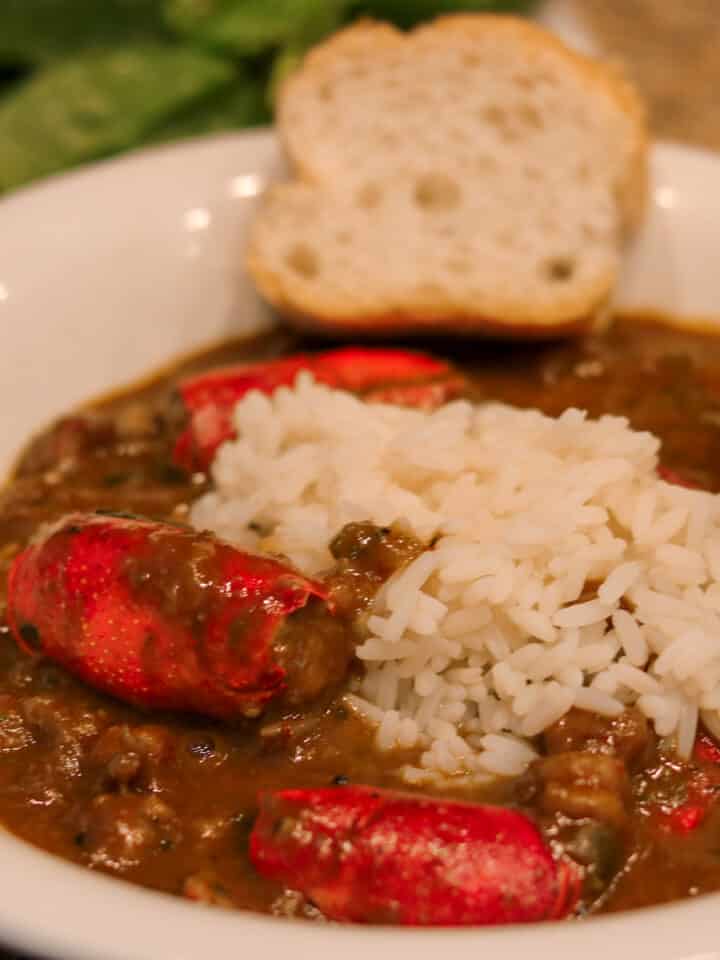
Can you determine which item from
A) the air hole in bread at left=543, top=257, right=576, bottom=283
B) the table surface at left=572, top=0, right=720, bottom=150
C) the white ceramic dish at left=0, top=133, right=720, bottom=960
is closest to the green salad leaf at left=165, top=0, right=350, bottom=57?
the white ceramic dish at left=0, top=133, right=720, bottom=960

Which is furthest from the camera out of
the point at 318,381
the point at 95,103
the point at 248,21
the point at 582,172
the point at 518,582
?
the point at 248,21

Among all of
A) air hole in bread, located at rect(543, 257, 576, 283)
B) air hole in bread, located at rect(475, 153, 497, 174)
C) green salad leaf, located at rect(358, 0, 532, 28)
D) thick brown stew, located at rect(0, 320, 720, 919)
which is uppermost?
green salad leaf, located at rect(358, 0, 532, 28)

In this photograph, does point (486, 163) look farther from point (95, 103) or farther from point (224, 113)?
point (95, 103)

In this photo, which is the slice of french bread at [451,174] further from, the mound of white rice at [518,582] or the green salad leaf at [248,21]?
the mound of white rice at [518,582]

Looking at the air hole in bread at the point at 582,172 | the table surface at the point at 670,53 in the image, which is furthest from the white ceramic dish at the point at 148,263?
the table surface at the point at 670,53

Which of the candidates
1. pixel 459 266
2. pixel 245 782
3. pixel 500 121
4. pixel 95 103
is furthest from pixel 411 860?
pixel 95 103

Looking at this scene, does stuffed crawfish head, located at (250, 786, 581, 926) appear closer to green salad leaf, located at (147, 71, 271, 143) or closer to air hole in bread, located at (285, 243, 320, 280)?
air hole in bread, located at (285, 243, 320, 280)
